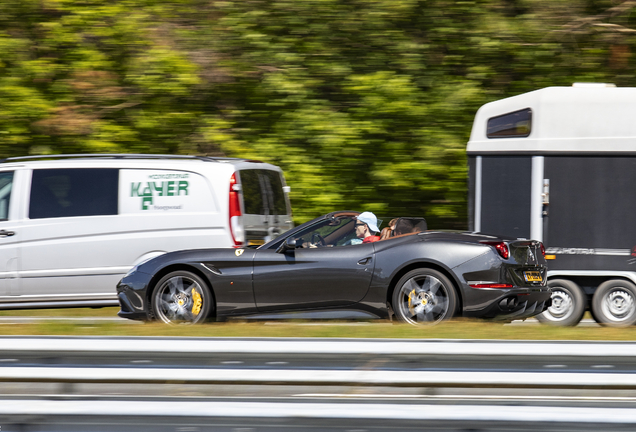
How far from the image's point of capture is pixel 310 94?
41.2 feet

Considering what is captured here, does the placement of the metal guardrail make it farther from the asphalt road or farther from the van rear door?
the van rear door

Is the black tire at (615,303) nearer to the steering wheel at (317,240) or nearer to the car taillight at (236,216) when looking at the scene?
the steering wheel at (317,240)

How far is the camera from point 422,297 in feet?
22.8

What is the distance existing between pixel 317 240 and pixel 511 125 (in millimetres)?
3373

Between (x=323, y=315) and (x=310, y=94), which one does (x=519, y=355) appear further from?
(x=310, y=94)

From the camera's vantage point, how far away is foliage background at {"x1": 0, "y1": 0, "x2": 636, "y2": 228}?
40.4 feet

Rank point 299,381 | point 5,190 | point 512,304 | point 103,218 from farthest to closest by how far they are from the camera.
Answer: point 5,190, point 103,218, point 512,304, point 299,381

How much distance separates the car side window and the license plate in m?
1.59

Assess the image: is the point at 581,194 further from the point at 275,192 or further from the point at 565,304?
the point at 275,192

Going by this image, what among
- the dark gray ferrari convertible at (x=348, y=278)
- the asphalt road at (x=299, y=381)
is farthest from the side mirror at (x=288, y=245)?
the asphalt road at (x=299, y=381)

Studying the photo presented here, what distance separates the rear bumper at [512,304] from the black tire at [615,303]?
2187mm

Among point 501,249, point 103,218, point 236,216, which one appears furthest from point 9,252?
point 501,249

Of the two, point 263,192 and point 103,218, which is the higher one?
point 263,192

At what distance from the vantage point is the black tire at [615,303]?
883 centimetres
